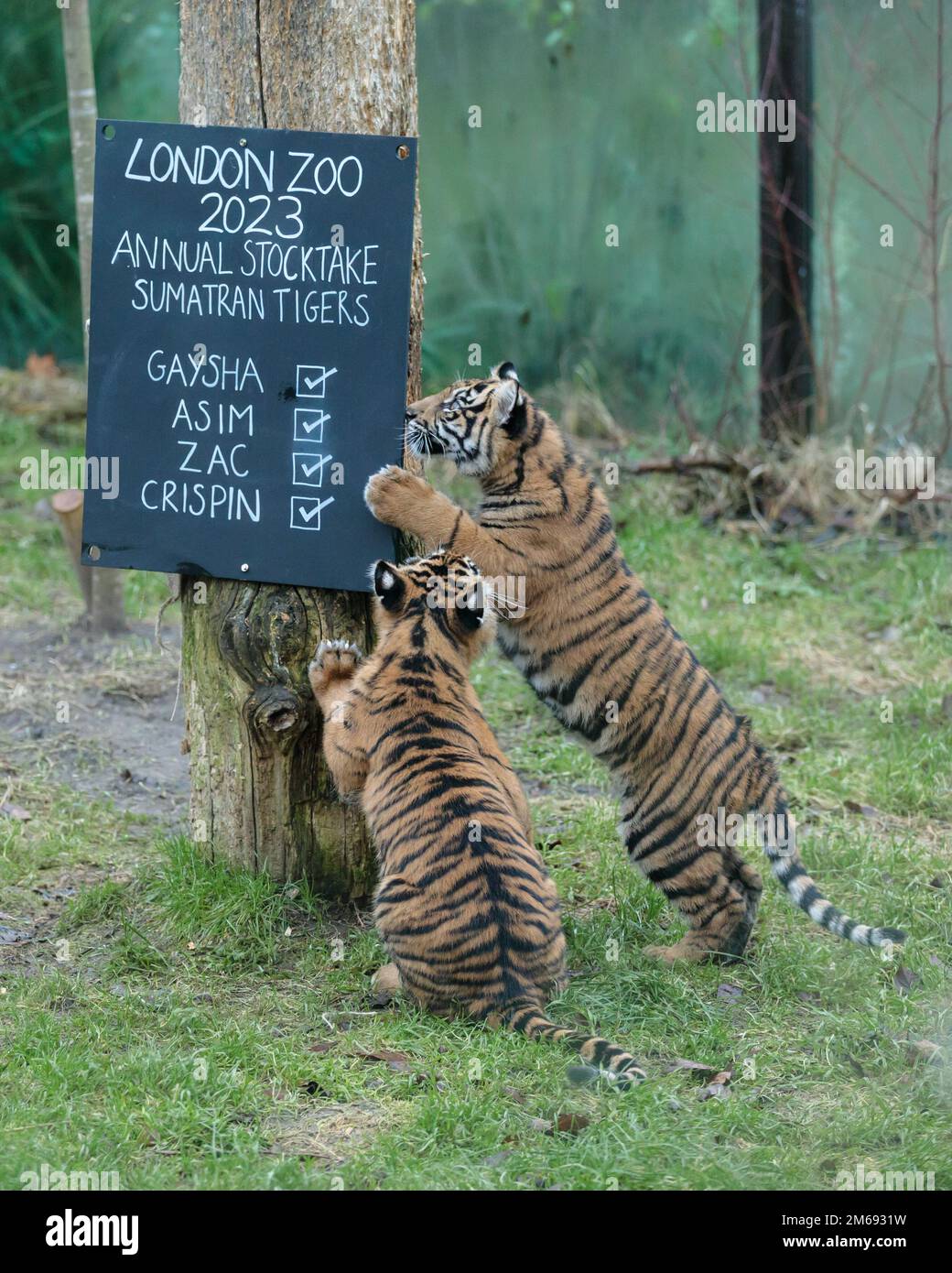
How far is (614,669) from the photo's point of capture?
16.4ft

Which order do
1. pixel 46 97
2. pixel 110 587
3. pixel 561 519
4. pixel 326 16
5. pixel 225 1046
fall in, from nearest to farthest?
pixel 225 1046 < pixel 326 16 < pixel 561 519 < pixel 110 587 < pixel 46 97

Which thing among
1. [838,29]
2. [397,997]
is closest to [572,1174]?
[397,997]

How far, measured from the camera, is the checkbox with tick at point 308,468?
4.75 meters

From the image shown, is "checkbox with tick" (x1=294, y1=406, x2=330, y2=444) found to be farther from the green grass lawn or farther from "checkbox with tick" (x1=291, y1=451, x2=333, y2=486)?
the green grass lawn

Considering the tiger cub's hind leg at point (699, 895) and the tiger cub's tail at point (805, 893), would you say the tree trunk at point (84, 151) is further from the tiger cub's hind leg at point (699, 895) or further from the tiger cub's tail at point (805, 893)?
the tiger cub's tail at point (805, 893)

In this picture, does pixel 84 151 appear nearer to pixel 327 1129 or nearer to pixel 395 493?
pixel 395 493

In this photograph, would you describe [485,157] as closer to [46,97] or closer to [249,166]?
[46,97]

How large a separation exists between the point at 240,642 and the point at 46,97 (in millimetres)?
8558

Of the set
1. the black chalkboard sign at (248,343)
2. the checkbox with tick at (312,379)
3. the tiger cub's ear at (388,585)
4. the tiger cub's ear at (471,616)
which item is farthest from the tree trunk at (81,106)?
the tiger cub's ear at (471,616)

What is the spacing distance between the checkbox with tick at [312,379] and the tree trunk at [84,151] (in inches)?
123

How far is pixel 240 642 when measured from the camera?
482 centimetres

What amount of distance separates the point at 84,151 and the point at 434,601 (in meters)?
4.33

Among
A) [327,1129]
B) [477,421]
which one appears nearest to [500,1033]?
[327,1129]

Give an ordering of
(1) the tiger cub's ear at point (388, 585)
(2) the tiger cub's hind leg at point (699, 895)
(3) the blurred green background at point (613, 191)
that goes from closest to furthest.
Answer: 1. (1) the tiger cub's ear at point (388, 585)
2. (2) the tiger cub's hind leg at point (699, 895)
3. (3) the blurred green background at point (613, 191)
